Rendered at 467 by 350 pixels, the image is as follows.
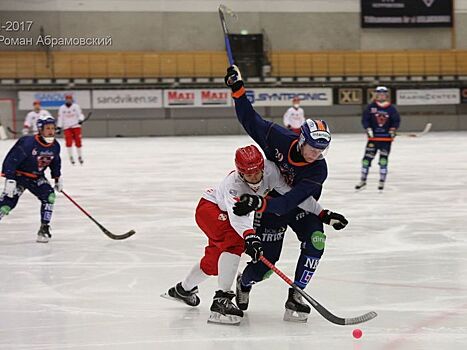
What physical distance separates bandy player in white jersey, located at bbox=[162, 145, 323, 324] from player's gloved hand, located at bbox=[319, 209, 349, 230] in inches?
1.6

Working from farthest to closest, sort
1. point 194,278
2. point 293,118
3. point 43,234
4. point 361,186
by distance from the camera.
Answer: point 293,118
point 361,186
point 43,234
point 194,278

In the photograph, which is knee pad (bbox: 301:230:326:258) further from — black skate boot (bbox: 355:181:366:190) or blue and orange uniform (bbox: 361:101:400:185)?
blue and orange uniform (bbox: 361:101:400:185)

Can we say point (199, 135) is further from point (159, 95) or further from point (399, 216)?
point (399, 216)

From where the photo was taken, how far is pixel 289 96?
101 ft

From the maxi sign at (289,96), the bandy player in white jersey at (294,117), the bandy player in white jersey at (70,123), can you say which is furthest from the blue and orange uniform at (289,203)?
the maxi sign at (289,96)

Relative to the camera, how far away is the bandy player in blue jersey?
3992 millimetres

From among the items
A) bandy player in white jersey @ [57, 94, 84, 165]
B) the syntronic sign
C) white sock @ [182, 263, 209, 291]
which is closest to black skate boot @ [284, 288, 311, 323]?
white sock @ [182, 263, 209, 291]

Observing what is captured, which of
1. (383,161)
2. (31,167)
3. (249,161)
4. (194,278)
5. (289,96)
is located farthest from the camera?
(289,96)

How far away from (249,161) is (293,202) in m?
0.30

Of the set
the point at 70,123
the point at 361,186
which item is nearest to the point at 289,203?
the point at 361,186

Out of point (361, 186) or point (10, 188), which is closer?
point (10, 188)

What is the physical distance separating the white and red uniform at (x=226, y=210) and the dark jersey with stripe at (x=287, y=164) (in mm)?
65

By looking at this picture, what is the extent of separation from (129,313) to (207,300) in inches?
20.0

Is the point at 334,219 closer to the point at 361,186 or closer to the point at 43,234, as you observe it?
the point at 43,234
